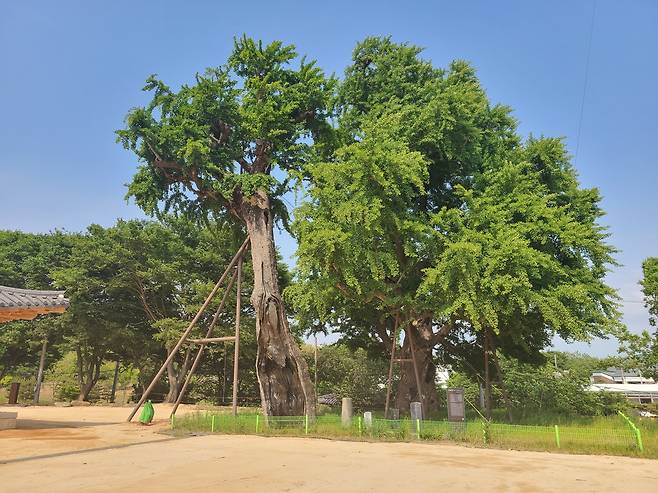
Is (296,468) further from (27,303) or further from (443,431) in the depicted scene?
(27,303)

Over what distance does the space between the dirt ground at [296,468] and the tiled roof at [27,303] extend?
3.20 metres

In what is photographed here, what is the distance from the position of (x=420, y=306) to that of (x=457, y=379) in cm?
2346

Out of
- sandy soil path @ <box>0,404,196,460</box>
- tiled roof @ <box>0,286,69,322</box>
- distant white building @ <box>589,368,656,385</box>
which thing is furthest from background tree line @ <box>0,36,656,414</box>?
distant white building @ <box>589,368,656,385</box>

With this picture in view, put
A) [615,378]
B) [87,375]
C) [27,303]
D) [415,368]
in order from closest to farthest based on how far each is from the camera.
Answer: [27,303] → [415,368] → [87,375] → [615,378]

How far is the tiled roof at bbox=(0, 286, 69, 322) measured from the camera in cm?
1259

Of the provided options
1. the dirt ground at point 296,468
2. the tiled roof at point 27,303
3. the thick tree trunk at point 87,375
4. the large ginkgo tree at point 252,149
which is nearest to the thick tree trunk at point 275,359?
the large ginkgo tree at point 252,149

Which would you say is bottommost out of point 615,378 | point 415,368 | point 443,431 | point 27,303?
point 443,431

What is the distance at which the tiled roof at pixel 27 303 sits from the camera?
12.6 metres

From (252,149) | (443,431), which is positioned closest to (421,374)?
(443,431)

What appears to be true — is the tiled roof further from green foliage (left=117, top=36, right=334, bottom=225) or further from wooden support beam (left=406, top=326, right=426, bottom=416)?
wooden support beam (left=406, top=326, right=426, bottom=416)

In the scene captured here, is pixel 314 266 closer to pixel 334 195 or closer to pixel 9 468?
pixel 334 195

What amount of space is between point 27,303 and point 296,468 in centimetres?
904

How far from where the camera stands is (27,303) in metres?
12.8

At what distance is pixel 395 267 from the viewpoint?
640 inches
